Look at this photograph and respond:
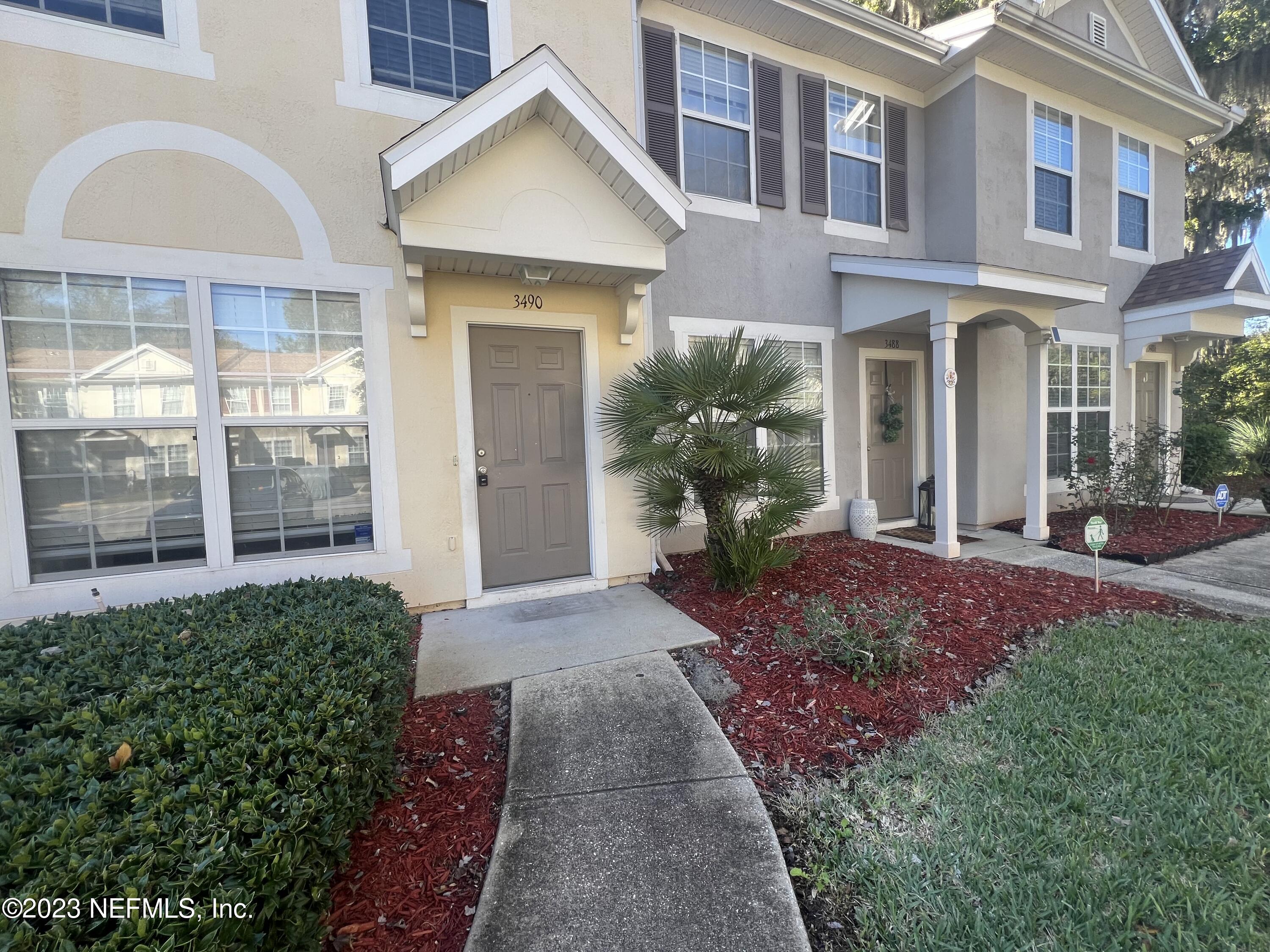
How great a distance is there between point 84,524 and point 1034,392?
8.90m

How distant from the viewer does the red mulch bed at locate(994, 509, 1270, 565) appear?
592cm

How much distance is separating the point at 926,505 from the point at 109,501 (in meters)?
8.13

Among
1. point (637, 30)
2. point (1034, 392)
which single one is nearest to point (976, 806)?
point (1034, 392)

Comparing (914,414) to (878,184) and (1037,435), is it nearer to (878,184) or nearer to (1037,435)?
(1037,435)

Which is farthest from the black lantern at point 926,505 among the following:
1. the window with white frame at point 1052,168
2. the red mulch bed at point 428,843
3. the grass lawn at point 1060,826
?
the red mulch bed at point 428,843

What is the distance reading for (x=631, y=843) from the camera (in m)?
2.00

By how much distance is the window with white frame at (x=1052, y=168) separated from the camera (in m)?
7.27

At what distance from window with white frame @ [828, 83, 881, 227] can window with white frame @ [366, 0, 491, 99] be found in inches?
163

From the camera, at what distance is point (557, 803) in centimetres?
220

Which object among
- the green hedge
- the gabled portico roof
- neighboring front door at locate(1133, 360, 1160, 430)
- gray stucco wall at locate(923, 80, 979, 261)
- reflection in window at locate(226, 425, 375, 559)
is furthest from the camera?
neighboring front door at locate(1133, 360, 1160, 430)

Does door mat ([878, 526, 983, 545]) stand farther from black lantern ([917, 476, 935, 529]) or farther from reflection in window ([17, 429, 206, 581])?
reflection in window ([17, 429, 206, 581])

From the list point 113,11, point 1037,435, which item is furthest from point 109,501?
point 1037,435

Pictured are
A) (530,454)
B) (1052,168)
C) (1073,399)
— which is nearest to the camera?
(530,454)

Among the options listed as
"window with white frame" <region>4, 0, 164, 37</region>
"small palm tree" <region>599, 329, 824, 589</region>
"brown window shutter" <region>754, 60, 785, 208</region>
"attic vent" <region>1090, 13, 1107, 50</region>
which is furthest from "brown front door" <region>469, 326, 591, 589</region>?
"attic vent" <region>1090, 13, 1107, 50</region>
